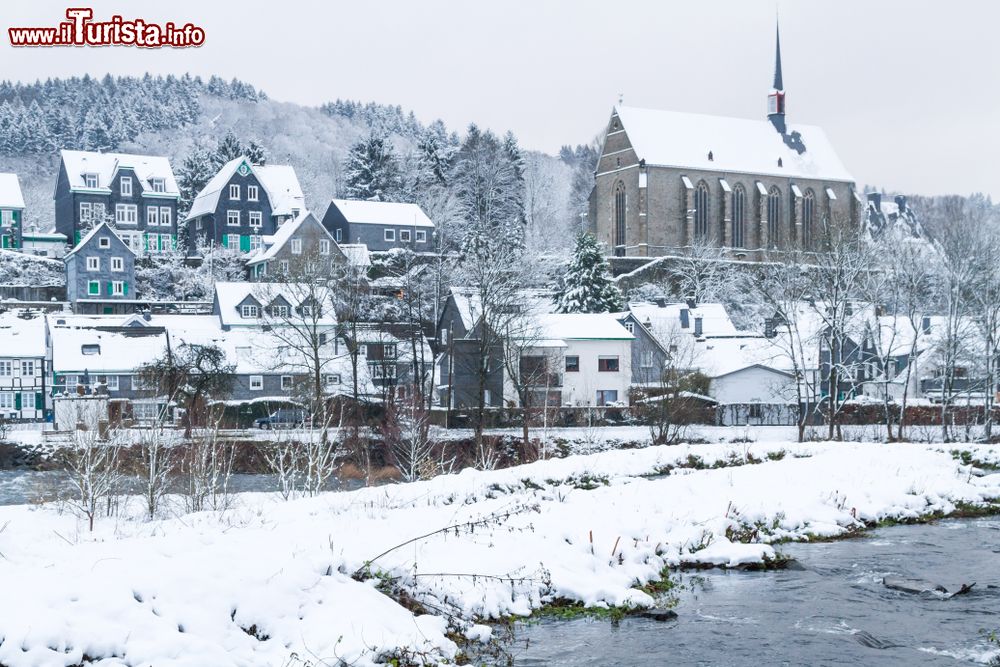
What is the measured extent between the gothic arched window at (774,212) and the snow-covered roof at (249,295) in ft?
170

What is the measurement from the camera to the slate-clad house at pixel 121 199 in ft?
291

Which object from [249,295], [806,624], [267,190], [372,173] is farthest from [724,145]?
[806,624]

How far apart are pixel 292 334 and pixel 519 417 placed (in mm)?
16858

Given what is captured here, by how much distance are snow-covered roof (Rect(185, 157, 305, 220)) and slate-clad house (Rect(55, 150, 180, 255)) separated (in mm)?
2607

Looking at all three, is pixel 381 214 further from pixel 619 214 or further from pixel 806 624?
pixel 806 624

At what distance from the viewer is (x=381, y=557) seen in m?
14.7

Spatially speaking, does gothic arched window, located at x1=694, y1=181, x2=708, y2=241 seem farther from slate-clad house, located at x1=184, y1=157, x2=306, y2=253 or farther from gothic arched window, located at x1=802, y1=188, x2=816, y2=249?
slate-clad house, located at x1=184, y1=157, x2=306, y2=253

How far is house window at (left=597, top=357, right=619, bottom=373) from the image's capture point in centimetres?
6397

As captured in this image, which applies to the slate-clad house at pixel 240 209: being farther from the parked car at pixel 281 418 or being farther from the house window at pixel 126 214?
the parked car at pixel 281 418

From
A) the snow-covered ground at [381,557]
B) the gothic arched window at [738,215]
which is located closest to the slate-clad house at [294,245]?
the gothic arched window at [738,215]

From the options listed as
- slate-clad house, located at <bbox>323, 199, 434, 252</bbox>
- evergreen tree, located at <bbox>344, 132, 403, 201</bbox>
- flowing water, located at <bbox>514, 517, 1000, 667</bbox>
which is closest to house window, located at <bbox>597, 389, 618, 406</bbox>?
slate-clad house, located at <bbox>323, 199, 434, 252</bbox>

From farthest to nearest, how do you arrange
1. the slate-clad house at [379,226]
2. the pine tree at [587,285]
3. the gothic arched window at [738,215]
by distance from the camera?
1. the gothic arched window at [738,215]
2. the slate-clad house at [379,226]
3. the pine tree at [587,285]

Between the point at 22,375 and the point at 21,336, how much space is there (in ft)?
9.36

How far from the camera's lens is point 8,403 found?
61.7 metres
